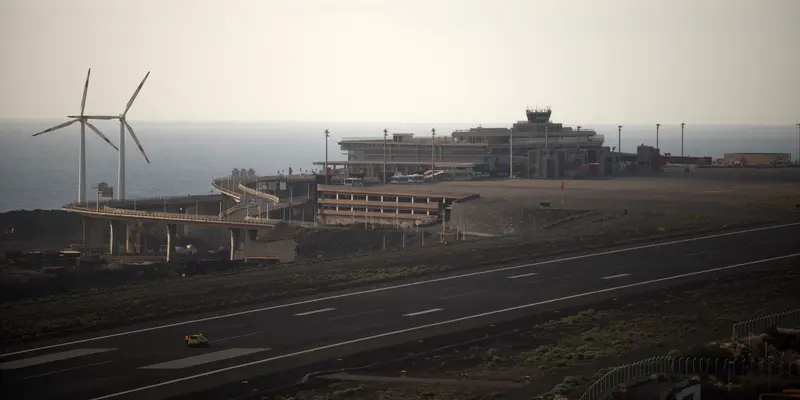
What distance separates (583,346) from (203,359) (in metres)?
14.7

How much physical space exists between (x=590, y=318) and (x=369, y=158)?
114598 mm

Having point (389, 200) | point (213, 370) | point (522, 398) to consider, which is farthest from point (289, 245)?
point (522, 398)

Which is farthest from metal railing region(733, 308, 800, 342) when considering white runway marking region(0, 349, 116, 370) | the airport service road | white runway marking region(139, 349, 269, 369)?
white runway marking region(0, 349, 116, 370)

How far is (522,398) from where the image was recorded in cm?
3441

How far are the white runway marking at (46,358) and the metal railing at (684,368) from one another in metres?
19.9

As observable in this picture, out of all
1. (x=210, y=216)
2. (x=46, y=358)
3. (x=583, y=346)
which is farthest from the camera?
(x=210, y=216)

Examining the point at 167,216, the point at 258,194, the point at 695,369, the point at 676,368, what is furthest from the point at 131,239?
the point at 695,369

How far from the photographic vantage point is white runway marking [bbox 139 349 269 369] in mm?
39438

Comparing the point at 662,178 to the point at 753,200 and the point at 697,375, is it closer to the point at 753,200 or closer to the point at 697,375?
the point at 753,200

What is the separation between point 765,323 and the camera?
1737 inches

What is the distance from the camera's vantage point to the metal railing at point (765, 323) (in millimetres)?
42812

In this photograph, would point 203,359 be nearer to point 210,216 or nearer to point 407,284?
point 407,284

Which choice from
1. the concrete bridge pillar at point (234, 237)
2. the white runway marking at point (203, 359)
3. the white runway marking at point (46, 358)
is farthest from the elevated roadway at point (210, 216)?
the white runway marking at point (203, 359)

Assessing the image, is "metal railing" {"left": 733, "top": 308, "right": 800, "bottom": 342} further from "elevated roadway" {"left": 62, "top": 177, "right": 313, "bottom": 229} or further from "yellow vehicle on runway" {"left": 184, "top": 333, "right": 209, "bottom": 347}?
"elevated roadway" {"left": 62, "top": 177, "right": 313, "bottom": 229}
